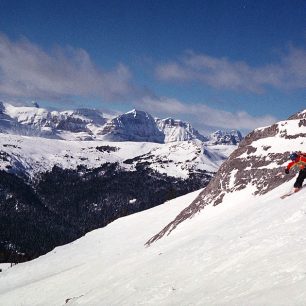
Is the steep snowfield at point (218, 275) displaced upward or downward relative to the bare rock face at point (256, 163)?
downward

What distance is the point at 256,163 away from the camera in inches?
2894

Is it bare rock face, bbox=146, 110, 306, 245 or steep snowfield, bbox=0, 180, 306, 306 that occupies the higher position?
bare rock face, bbox=146, 110, 306, 245

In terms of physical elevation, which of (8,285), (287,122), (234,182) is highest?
(287,122)

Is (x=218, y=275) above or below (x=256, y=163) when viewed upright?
below

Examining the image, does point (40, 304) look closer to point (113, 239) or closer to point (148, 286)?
point (148, 286)

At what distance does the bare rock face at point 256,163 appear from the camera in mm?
67438

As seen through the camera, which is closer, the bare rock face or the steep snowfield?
the steep snowfield

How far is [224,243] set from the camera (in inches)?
964

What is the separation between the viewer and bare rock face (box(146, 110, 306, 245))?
221 ft

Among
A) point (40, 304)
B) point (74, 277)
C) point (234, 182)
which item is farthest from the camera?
point (234, 182)

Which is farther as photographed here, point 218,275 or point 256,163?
point 256,163

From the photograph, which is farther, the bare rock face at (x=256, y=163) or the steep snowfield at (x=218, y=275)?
the bare rock face at (x=256, y=163)

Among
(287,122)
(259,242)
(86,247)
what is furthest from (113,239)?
(259,242)

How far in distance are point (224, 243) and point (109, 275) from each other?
10.7m
